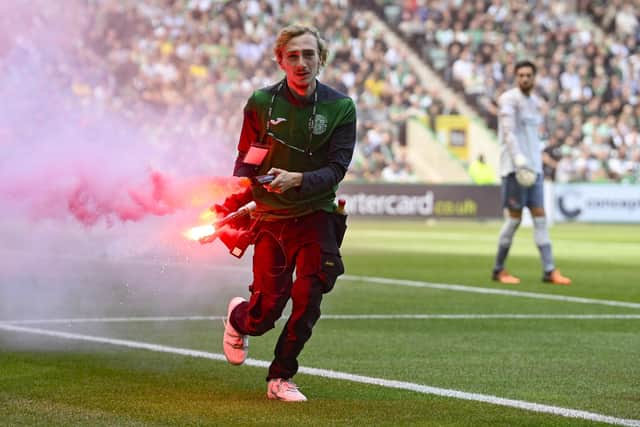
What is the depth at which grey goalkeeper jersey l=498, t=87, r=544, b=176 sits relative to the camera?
1476cm

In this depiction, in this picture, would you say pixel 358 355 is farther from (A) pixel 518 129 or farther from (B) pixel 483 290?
(A) pixel 518 129

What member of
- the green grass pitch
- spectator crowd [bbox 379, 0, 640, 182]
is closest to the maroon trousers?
the green grass pitch

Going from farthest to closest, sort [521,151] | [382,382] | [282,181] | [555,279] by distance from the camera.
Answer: [555,279] < [521,151] < [382,382] < [282,181]

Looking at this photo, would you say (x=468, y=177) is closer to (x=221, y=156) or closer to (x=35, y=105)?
(x=221, y=156)

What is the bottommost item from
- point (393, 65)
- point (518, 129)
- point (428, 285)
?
point (428, 285)

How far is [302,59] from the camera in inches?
268

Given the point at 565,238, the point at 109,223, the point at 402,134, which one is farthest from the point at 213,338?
the point at 402,134

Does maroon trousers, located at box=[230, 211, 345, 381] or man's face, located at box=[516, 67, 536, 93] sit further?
man's face, located at box=[516, 67, 536, 93]

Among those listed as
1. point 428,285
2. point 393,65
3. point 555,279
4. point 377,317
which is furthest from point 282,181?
point 393,65

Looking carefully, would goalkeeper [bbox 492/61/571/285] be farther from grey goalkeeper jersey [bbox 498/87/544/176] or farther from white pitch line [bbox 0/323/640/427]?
white pitch line [bbox 0/323/640/427]

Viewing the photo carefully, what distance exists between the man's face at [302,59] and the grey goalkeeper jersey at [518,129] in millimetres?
8144

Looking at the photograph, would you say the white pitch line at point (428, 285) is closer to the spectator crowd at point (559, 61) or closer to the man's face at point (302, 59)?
the man's face at point (302, 59)

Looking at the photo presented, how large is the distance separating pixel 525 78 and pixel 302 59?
27.0ft

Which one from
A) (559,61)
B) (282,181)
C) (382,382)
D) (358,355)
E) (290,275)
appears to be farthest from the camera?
(559,61)
